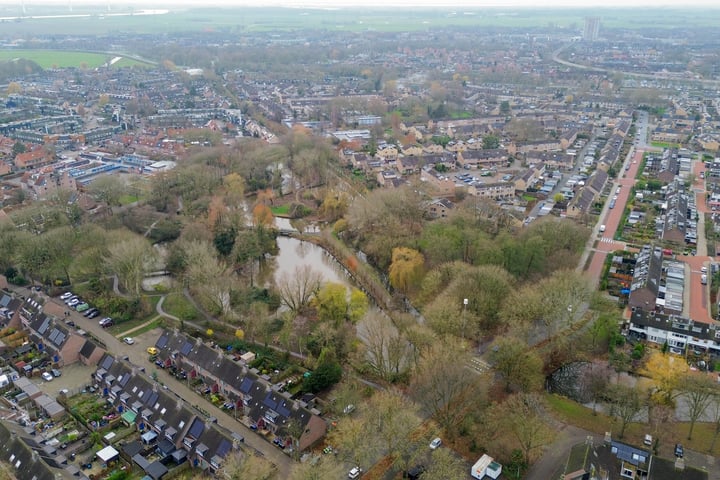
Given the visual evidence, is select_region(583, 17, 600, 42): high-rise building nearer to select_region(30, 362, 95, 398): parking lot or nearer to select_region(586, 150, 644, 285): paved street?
select_region(586, 150, 644, 285): paved street

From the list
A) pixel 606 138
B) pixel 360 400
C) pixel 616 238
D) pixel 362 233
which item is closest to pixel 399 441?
pixel 360 400

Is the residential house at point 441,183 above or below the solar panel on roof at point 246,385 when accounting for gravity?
above

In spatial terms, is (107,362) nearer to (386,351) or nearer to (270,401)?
(270,401)

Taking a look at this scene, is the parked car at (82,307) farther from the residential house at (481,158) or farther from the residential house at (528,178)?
the residential house at (481,158)

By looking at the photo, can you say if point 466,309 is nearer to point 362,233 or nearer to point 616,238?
point 362,233

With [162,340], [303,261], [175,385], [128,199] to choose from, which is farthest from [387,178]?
[175,385]

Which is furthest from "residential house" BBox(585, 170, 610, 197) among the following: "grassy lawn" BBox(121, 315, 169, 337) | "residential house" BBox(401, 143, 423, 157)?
"grassy lawn" BBox(121, 315, 169, 337)

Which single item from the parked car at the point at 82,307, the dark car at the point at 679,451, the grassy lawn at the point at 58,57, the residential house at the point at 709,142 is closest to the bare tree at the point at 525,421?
the dark car at the point at 679,451

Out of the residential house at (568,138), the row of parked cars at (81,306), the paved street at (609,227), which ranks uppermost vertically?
the residential house at (568,138)
